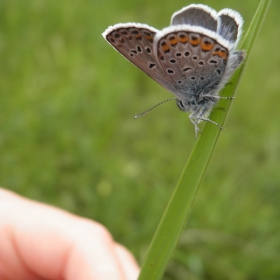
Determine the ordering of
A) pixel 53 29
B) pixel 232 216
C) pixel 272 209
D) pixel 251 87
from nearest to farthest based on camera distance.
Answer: pixel 232 216
pixel 272 209
pixel 53 29
pixel 251 87

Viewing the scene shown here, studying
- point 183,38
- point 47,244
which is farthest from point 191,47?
point 47,244

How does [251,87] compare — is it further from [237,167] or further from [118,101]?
[118,101]

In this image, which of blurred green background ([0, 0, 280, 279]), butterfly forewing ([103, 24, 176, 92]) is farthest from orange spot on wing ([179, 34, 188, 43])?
blurred green background ([0, 0, 280, 279])

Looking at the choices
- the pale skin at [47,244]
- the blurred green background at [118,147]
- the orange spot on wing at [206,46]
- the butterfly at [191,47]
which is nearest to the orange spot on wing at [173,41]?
the butterfly at [191,47]

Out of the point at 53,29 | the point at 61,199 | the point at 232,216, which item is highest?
the point at 53,29

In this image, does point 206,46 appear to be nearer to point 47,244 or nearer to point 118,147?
point 47,244

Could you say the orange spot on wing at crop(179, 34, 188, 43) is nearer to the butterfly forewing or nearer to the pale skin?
the butterfly forewing

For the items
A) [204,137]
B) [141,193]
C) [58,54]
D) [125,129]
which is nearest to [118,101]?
[125,129]
